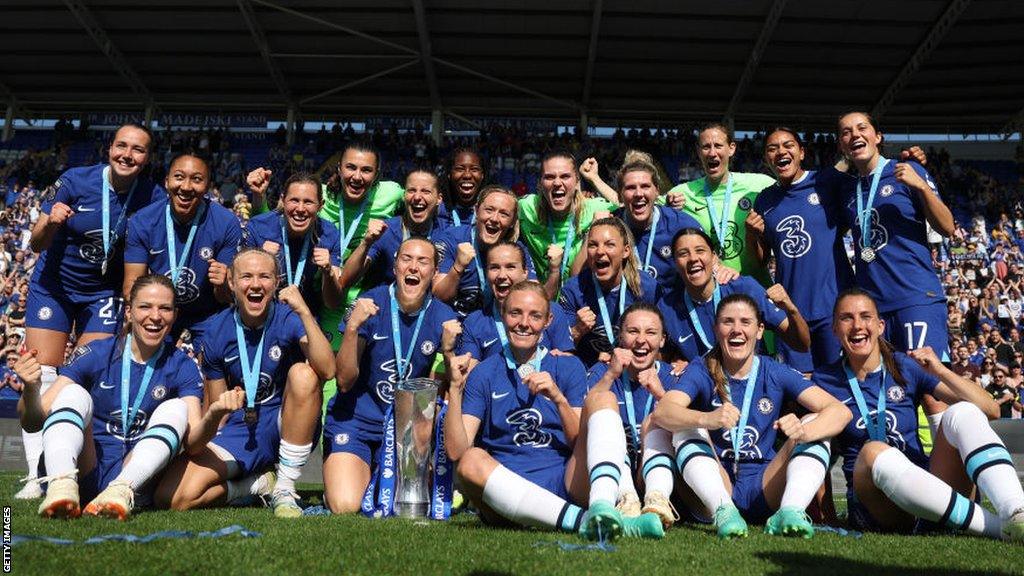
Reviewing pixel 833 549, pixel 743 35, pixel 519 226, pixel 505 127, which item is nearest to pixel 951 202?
pixel 743 35

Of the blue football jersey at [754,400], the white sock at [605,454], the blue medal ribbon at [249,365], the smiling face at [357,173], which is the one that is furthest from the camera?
the smiling face at [357,173]

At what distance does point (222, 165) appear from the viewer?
21.8 m

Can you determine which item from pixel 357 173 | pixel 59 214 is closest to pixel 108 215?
pixel 59 214

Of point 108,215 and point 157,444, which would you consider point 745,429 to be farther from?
point 108,215

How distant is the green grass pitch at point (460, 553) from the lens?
2859 mm

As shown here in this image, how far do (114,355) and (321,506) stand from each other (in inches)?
58.6

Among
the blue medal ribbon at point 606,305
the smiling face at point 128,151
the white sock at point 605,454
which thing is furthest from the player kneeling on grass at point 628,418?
the smiling face at point 128,151

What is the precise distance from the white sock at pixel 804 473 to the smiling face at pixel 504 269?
1898 millimetres

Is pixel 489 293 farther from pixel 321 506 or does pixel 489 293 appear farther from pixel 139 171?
pixel 139 171

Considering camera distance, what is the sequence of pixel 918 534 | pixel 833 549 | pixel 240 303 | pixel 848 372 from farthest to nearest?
pixel 240 303 → pixel 848 372 → pixel 918 534 → pixel 833 549

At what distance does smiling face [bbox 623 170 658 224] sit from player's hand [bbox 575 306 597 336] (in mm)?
946

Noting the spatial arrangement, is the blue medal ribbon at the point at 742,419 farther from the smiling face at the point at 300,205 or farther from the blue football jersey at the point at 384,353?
the smiling face at the point at 300,205

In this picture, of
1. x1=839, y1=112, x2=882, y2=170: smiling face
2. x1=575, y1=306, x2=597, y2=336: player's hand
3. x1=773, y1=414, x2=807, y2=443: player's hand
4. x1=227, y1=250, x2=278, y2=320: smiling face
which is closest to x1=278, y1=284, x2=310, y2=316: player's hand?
x1=227, y1=250, x2=278, y2=320: smiling face

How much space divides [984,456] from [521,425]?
2.13 metres
